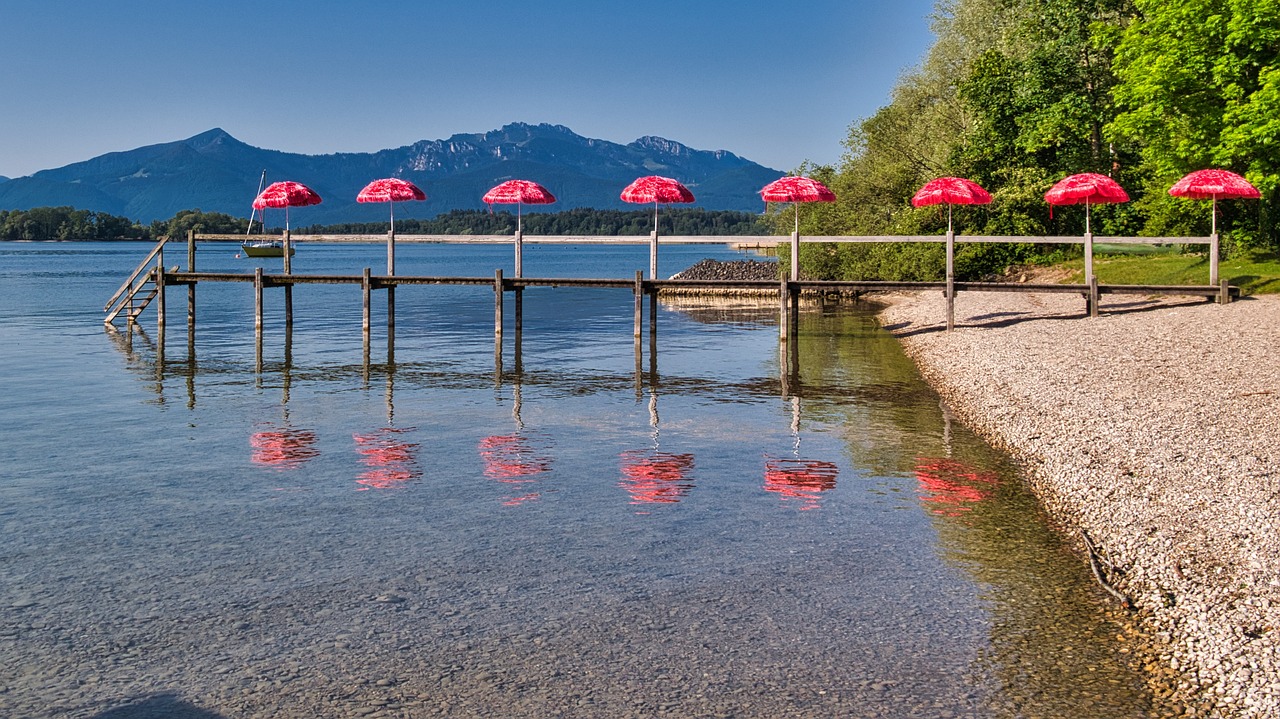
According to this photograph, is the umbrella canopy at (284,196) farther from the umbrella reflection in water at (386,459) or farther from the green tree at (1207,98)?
the green tree at (1207,98)

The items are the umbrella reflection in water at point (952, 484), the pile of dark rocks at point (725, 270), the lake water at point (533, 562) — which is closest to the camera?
the lake water at point (533, 562)

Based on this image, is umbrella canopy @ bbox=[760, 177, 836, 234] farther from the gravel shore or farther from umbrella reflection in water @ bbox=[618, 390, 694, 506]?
umbrella reflection in water @ bbox=[618, 390, 694, 506]

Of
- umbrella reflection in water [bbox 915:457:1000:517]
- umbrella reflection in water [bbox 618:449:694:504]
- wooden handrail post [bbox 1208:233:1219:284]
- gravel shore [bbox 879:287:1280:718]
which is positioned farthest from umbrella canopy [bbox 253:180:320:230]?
wooden handrail post [bbox 1208:233:1219:284]

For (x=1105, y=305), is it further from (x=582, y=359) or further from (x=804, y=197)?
(x=582, y=359)

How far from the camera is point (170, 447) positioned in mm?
19469

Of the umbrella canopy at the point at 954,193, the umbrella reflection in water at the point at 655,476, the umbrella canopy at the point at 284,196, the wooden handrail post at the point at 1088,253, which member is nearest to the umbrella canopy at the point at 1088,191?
the wooden handrail post at the point at 1088,253

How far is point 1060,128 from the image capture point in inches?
1829

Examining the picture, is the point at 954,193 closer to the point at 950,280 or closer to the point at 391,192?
the point at 950,280

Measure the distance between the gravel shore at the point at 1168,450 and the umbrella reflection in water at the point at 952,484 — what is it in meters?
0.82

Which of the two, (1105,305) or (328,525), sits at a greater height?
(1105,305)

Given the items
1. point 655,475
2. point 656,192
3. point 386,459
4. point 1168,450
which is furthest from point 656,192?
point 1168,450

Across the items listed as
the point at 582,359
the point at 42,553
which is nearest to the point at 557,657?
the point at 42,553

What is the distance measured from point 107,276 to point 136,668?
110705mm

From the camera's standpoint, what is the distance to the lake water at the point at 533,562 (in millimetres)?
8906
